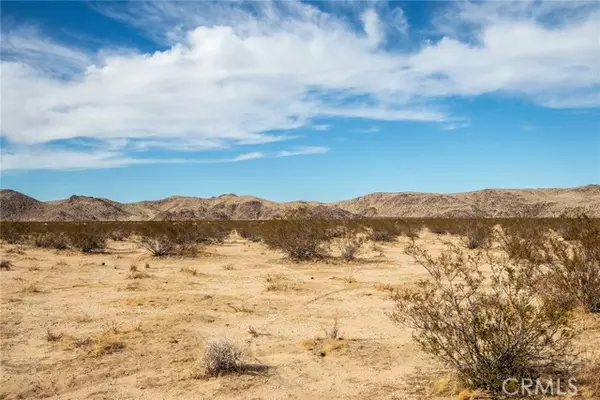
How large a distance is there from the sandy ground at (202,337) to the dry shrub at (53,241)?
37.6ft

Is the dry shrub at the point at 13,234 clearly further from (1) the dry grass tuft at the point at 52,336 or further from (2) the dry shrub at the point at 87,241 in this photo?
(1) the dry grass tuft at the point at 52,336

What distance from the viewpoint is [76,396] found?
6.12 m

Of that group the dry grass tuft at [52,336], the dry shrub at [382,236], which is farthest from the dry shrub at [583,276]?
the dry shrub at [382,236]

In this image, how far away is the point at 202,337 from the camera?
855cm

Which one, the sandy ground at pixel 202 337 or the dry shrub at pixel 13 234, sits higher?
the dry shrub at pixel 13 234

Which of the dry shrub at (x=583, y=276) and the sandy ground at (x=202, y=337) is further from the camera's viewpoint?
the dry shrub at (x=583, y=276)

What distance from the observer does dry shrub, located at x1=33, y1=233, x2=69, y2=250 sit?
27148 millimetres

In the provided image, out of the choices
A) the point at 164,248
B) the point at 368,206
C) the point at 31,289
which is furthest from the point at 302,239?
the point at 368,206

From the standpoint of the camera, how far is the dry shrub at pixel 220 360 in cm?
664

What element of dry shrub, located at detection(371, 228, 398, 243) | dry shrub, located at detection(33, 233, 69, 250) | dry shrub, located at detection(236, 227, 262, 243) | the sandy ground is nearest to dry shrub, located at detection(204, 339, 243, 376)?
the sandy ground

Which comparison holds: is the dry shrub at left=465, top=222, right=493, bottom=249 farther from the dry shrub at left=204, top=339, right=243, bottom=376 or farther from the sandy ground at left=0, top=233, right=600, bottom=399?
the dry shrub at left=204, top=339, right=243, bottom=376

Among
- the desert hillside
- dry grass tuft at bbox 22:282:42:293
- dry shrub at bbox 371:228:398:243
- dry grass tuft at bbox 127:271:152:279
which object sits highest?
the desert hillside

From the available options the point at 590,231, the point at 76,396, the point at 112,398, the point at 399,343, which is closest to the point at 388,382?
the point at 399,343

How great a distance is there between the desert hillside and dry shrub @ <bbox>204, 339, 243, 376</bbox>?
87511 millimetres
